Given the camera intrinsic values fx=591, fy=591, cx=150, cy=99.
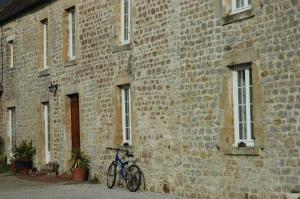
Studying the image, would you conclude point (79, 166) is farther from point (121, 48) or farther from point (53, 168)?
point (121, 48)

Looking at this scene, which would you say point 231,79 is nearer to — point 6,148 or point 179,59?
point 179,59

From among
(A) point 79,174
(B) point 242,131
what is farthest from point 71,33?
(B) point 242,131

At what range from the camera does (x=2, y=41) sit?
2538 cm

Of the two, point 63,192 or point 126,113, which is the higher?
point 126,113

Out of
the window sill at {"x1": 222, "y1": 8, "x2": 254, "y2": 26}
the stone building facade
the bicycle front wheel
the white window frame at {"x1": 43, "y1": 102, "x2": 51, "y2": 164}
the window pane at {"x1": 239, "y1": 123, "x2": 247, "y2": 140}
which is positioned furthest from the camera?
the white window frame at {"x1": 43, "y1": 102, "x2": 51, "y2": 164}

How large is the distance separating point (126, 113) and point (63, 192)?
110 inches

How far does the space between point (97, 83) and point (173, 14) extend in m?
4.36

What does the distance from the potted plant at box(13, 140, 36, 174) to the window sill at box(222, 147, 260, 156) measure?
11.2 meters

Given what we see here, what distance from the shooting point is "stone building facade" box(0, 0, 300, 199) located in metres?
10.9

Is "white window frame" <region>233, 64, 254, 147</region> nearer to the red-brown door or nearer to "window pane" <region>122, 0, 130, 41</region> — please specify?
"window pane" <region>122, 0, 130, 41</region>

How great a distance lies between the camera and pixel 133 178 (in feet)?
49.2

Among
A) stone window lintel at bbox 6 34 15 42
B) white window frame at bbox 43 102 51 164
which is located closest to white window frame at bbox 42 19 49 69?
white window frame at bbox 43 102 51 164

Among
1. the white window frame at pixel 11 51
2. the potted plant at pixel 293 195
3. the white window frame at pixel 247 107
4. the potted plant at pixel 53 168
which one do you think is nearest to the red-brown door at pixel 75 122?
the potted plant at pixel 53 168

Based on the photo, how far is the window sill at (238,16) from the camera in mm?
11562
